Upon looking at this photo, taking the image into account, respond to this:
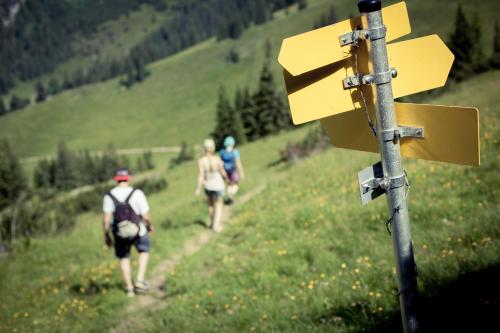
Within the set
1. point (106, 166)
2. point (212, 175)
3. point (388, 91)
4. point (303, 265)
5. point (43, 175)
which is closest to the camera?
point (388, 91)

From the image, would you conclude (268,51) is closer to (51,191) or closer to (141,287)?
(51,191)

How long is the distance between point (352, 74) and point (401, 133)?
491 mm

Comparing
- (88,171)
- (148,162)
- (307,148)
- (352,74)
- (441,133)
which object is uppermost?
(352,74)

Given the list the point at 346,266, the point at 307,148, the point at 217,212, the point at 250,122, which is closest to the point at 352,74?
the point at 346,266

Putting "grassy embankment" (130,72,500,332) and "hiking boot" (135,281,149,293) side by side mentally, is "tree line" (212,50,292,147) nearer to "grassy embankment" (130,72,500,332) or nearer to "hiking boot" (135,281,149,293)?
"grassy embankment" (130,72,500,332)

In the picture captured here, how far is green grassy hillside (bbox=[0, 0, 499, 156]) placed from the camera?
14150 cm

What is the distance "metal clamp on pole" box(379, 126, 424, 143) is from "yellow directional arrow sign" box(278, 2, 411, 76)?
1.81ft

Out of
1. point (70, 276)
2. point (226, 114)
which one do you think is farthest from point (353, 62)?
point (226, 114)

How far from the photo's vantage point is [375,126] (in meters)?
3.01

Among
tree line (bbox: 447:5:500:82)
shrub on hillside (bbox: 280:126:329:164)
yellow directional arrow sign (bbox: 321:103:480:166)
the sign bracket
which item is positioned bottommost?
shrub on hillside (bbox: 280:126:329:164)

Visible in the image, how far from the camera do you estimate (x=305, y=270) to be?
753 cm

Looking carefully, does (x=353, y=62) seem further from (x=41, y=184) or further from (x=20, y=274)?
(x=41, y=184)

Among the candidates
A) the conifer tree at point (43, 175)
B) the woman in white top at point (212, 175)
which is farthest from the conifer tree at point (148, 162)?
the woman in white top at point (212, 175)

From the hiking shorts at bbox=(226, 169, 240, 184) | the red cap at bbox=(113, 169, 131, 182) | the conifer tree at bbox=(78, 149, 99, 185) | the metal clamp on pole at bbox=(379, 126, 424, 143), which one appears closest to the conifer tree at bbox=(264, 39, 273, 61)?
the conifer tree at bbox=(78, 149, 99, 185)
